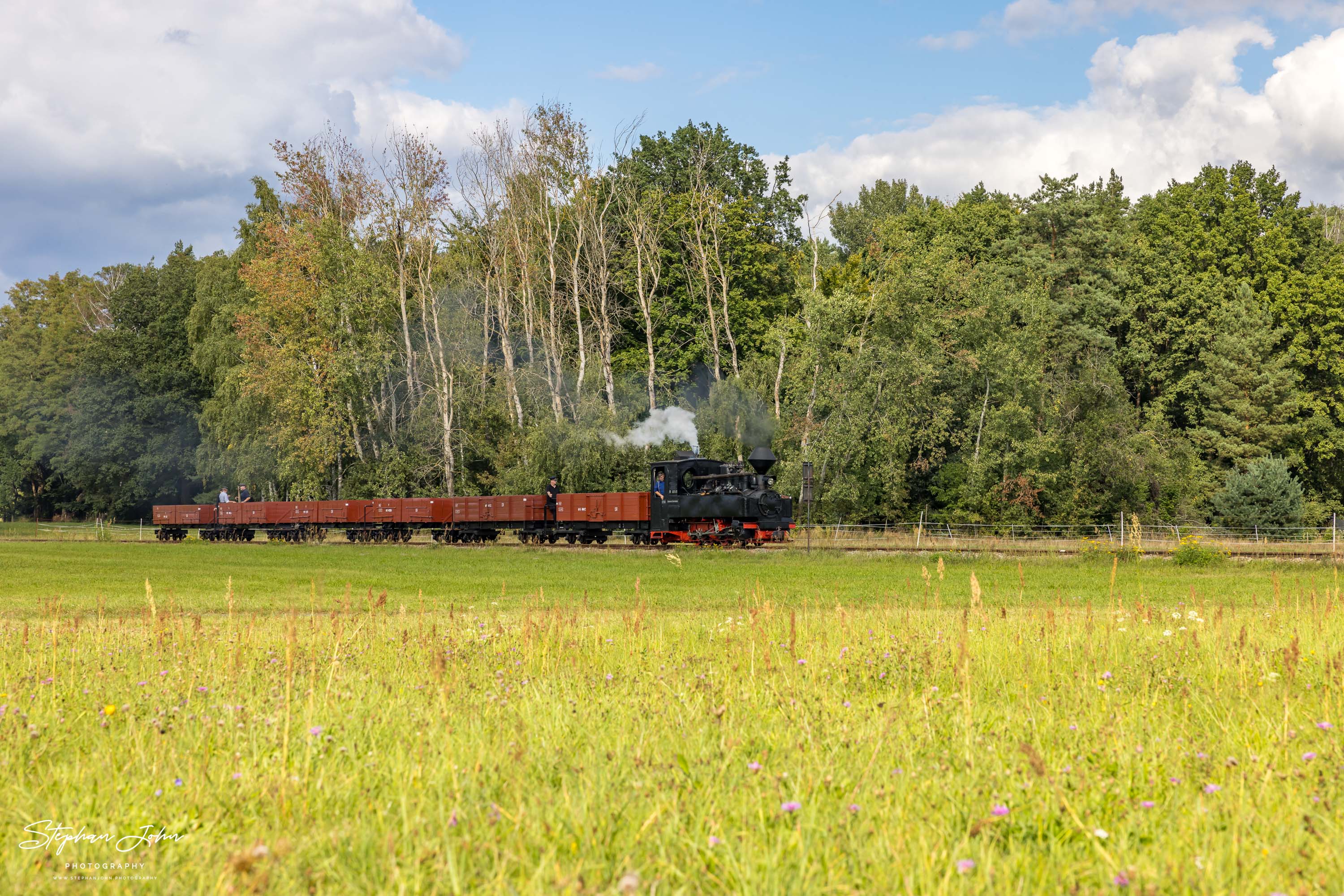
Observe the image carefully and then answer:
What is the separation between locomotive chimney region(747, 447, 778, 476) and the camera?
121ft

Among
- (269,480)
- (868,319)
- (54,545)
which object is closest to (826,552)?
(868,319)

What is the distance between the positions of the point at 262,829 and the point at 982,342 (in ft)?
Result: 144

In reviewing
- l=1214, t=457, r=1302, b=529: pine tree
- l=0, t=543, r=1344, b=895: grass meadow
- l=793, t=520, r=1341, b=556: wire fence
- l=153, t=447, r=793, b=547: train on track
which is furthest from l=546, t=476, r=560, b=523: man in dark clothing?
l=0, t=543, r=1344, b=895: grass meadow

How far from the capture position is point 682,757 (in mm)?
5211

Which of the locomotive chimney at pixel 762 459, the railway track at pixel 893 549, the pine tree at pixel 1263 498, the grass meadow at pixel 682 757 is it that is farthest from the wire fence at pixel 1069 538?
the grass meadow at pixel 682 757

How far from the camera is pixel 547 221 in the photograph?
51250mm

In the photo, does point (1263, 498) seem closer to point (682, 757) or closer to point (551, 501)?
point (551, 501)

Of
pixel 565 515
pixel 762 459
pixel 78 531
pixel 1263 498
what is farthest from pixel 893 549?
pixel 78 531

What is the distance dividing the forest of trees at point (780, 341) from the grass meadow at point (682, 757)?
110 feet

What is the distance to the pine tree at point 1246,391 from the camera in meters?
48.5

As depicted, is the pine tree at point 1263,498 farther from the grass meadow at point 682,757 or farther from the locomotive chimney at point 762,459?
the grass meadow at point 682,757

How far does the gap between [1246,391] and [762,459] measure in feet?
97.5

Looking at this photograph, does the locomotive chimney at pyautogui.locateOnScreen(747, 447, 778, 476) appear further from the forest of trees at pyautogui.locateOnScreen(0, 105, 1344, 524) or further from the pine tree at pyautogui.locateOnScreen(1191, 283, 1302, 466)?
the pine tree at pyautogui.locateOnScreen(1191, 283, 1302, 466)

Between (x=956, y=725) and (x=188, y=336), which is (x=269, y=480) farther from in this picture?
(x=956, y=725)
